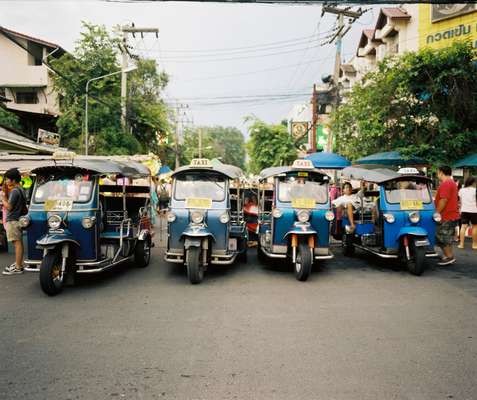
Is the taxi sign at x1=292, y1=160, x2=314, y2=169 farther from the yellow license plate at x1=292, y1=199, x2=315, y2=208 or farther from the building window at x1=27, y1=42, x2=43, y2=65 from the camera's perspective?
the building window at x1=27, y1=42, x2=43, y2=65

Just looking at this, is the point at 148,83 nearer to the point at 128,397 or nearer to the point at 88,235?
the point at 88,235

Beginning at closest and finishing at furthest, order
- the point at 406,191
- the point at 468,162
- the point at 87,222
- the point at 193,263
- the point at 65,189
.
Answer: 1. the point at 87,222
2. the point at 193,263
3. the point at 65,189
4. the point at 406,191
5. the point at 468,162

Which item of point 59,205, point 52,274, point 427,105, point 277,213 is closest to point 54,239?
point 52,274

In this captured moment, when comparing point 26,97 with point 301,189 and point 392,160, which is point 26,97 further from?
point 301,189

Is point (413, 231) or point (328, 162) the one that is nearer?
point (413, 231)

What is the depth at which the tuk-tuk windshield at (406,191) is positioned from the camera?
8.98m

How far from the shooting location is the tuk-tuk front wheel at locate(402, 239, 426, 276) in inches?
320

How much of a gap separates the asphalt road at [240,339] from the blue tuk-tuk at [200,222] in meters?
0.47

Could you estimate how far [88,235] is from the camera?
23.4 ft

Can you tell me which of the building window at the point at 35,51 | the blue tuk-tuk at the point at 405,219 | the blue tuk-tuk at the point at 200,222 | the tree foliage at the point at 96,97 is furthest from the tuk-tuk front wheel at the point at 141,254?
the building window at the point at 35,51

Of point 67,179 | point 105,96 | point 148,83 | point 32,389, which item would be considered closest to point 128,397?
point 32,389

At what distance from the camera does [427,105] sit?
1403 centimetres

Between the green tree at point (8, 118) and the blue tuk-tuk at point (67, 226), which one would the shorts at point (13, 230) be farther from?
the green tree at point (8, 118)

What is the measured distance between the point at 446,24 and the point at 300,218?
65.0 feet
